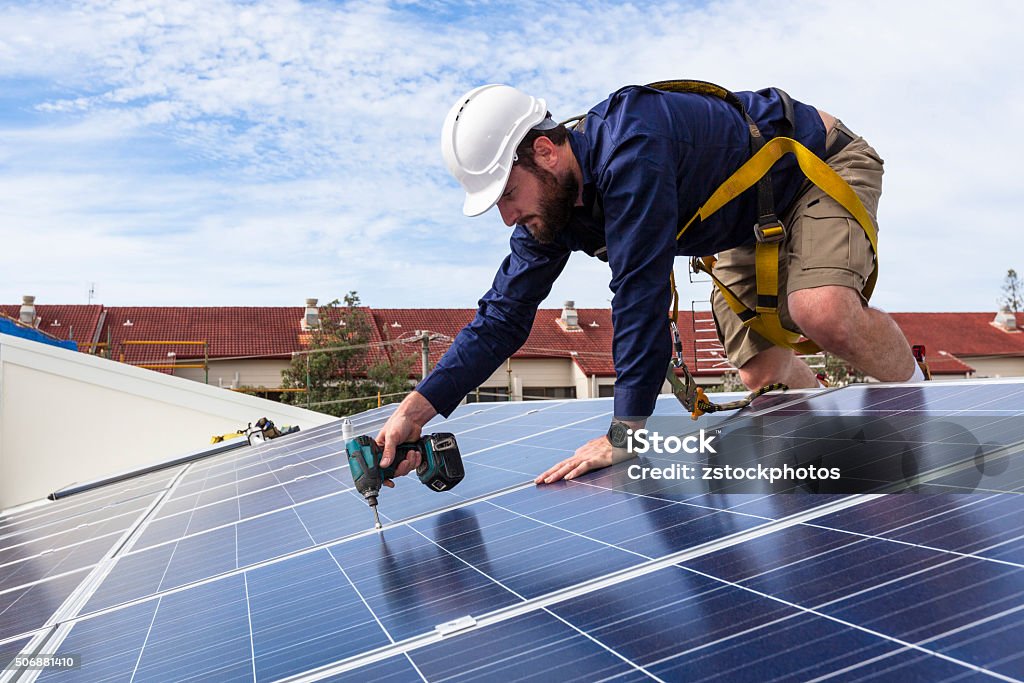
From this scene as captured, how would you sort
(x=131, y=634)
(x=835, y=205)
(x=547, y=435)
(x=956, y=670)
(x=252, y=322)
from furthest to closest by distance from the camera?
(x=252, y=322)
(x=547, y=435)
(x=835, y=205)
(x=131, y=634)
(x=956, y=670)

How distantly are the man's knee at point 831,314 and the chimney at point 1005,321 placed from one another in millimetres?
46687

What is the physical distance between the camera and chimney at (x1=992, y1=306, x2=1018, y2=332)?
1687 inches

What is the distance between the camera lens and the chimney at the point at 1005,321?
42844mm

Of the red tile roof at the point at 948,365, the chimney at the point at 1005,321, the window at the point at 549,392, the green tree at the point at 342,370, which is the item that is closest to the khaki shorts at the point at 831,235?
the green tree at the point at 342,370

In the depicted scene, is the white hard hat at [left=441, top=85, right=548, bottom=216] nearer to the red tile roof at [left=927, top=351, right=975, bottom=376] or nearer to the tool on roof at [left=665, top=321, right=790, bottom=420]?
the tool on roof at [left=665, top=321, right=790, bottom=420]

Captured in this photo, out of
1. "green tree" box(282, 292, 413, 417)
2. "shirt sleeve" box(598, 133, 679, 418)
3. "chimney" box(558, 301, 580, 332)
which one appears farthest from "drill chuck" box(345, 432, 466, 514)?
"chimney" box(558, 301, 580, 332)

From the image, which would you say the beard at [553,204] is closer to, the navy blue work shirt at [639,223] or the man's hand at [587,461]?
the navy blue work shirt at [639,223]

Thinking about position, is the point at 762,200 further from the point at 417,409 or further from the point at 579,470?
the point at 417,409

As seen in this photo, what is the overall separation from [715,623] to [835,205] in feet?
8.18

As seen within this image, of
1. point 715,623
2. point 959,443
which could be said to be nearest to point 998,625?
point 715,623

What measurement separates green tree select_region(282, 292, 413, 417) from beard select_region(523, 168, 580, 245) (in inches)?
1041

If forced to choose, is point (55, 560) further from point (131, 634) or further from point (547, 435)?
point (547, 435)

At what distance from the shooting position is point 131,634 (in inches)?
75.5

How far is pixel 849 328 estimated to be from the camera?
320 centimetres
